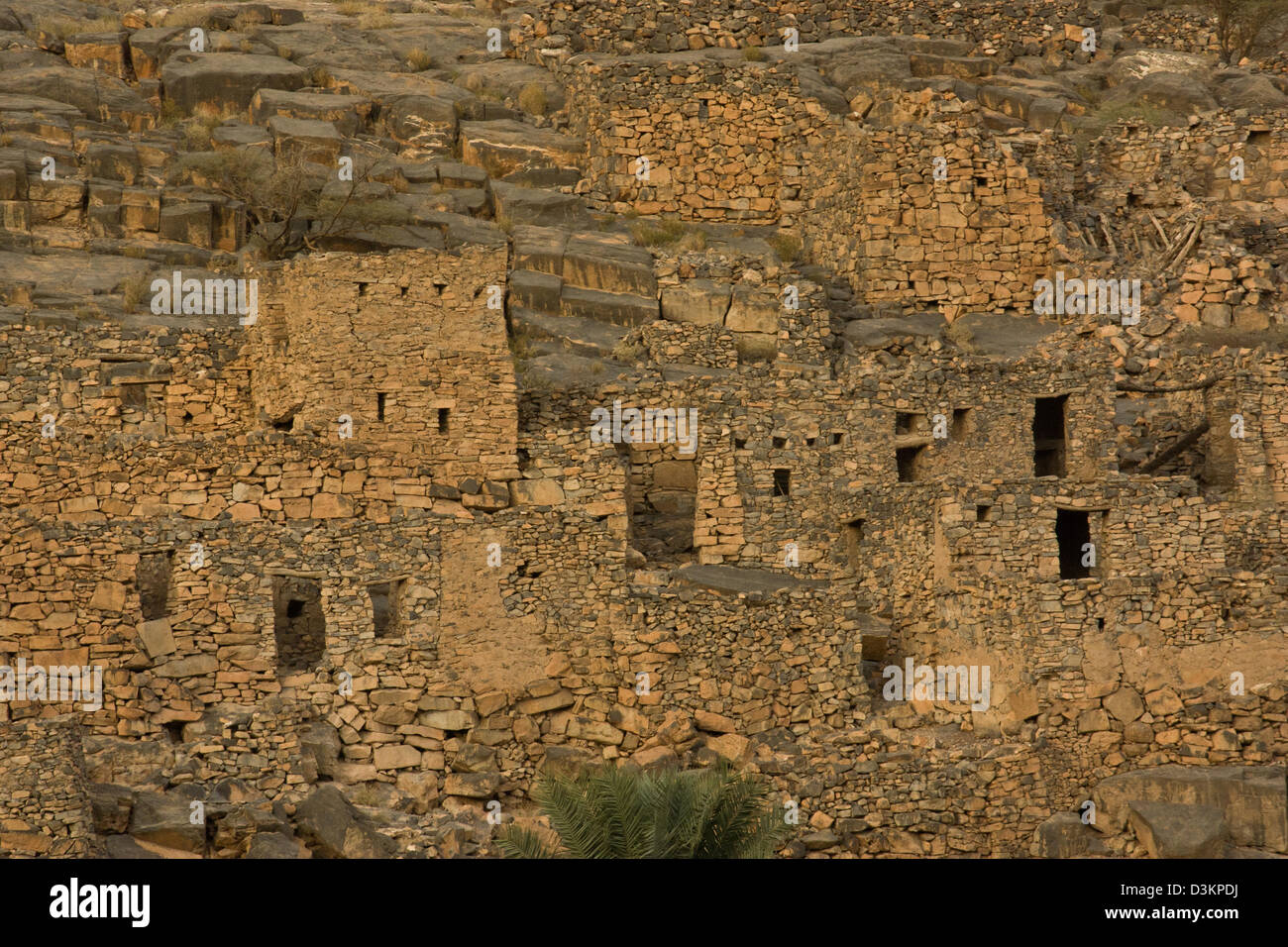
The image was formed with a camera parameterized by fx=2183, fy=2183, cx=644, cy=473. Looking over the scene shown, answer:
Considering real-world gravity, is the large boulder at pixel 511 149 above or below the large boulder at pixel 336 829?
above

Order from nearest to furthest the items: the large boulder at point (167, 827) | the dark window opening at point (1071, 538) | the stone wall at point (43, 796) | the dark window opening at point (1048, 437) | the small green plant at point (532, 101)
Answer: the stone wall at point (43, 796), the large boulder at point (167, 827), the dark window opening at point (1071, 538), the dark window opening at point (1048, 437), the small green plant at point (532, 101)

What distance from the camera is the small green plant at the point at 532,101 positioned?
125ft

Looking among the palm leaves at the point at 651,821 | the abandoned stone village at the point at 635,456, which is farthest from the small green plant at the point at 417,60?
the palm leaves at the point at 651,821

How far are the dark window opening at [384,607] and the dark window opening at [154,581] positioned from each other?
7.90 ft

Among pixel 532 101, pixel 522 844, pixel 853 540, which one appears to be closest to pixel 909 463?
pixel 853 540

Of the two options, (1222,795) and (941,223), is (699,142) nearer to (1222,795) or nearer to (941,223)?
(941,223)

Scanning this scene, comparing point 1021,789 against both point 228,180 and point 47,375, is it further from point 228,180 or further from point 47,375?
point 228,180

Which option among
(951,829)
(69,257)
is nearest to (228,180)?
(69,257)

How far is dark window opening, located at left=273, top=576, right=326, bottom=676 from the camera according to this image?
26.5 meters

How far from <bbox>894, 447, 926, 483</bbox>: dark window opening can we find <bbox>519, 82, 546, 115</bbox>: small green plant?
37.5ft

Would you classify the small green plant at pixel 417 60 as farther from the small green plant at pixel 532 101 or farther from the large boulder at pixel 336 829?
the large boulder at pixel 336 829

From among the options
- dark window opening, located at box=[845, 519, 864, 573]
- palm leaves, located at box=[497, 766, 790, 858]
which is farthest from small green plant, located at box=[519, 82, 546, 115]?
A: palm leaves, located at box=[497, 766, 790, 858]

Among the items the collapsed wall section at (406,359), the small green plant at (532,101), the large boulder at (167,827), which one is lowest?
the large boulder at (167,827)

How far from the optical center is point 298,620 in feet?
88.1
